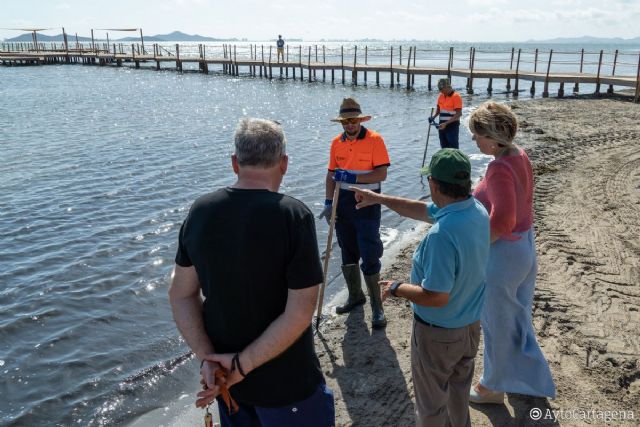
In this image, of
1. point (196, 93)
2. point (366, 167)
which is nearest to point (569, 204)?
point (366, 167)

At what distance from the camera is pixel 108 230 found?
888cm

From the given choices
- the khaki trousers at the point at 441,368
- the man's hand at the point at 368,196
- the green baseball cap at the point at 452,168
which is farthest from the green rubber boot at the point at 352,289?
the green baseball cap at the point at 452,168

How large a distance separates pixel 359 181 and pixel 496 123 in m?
1.98

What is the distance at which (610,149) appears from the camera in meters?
13.0

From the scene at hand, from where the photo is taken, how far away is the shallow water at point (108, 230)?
495 centimetres

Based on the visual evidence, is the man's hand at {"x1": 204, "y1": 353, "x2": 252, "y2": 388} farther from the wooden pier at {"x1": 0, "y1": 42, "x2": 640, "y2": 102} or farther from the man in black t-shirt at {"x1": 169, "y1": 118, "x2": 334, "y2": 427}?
the wooden pier at {"x1": 0, "y1": 42, "x2": 640, "y2": 102}

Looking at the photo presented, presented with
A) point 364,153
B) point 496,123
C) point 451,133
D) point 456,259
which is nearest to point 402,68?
point 451,133

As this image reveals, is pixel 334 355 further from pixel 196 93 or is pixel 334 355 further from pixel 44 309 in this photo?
pixel 196 93

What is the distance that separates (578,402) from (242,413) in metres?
2.66

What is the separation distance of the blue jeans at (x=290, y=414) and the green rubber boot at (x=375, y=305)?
2.81 metres

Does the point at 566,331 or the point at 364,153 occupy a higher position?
the point at 364,153

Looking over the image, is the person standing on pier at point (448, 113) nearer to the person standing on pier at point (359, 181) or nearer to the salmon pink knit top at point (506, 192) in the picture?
the person standing on pier at point (359, 181)

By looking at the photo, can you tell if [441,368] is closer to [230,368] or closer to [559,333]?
[230,368]

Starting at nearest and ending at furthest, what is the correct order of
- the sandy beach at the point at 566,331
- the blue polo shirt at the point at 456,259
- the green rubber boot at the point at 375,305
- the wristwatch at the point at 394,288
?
the blue polo shirt at the point at 456,259
the wristwatch at the point at 394,288
the sandy beach at the point at 566,331
the green rubber boot at the point at 375,305
